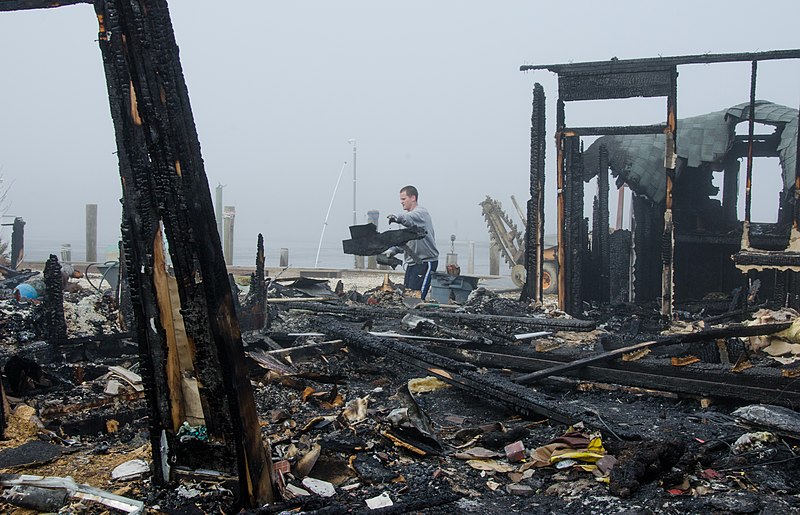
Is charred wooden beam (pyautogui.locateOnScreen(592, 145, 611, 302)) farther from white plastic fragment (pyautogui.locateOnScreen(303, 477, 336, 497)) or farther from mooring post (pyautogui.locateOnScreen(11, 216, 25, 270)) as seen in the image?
mooring post (pyautogui.locateOnScreen(11, 216, 25, 270))

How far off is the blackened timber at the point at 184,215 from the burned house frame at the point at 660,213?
7.98m

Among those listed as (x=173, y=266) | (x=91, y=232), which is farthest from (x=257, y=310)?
(x=91, y=232)

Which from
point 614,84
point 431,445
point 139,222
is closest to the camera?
point 139,222

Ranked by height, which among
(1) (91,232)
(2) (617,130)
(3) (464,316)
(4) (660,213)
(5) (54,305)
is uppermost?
(2) (617,130)

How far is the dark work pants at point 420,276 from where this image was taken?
11617 millimetres

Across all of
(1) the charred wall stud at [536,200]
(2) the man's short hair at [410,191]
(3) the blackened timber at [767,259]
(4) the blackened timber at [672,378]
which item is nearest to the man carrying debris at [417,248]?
(2) the man's short hair at [410,191]

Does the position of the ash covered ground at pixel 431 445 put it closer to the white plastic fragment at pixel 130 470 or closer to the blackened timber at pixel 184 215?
the white plastic fragment at pixel 130 470

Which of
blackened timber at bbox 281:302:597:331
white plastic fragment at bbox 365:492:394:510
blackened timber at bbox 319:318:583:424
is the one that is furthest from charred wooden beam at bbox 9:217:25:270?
white plastic fragment at bbox 365:492:394:510

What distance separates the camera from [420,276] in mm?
11820

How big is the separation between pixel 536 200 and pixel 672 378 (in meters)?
5.85

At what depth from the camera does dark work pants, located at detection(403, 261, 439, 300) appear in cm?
1162

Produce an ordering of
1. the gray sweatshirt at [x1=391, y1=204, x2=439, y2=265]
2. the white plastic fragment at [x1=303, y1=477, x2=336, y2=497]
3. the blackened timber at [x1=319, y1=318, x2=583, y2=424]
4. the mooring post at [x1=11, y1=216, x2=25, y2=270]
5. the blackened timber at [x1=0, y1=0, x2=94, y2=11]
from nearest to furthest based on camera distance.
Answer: the blackened timber at [x1=0, y1=0, x2=94, y2=11]
the white plastic fragment at [x1=303, y1=477, x2=336, y2=497]
the blackened timber at [x1=319, y1=318, x2=583, y2=424]
the gray sweatshirt at [x1=391, y1=204, x2=439, y2=265]
the mooring post at [x1=11, y1=216, x2=25, y2=270]

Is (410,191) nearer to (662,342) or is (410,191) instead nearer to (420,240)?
(420,240)

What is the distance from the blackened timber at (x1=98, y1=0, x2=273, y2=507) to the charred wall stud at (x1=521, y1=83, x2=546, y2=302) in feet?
26.9
